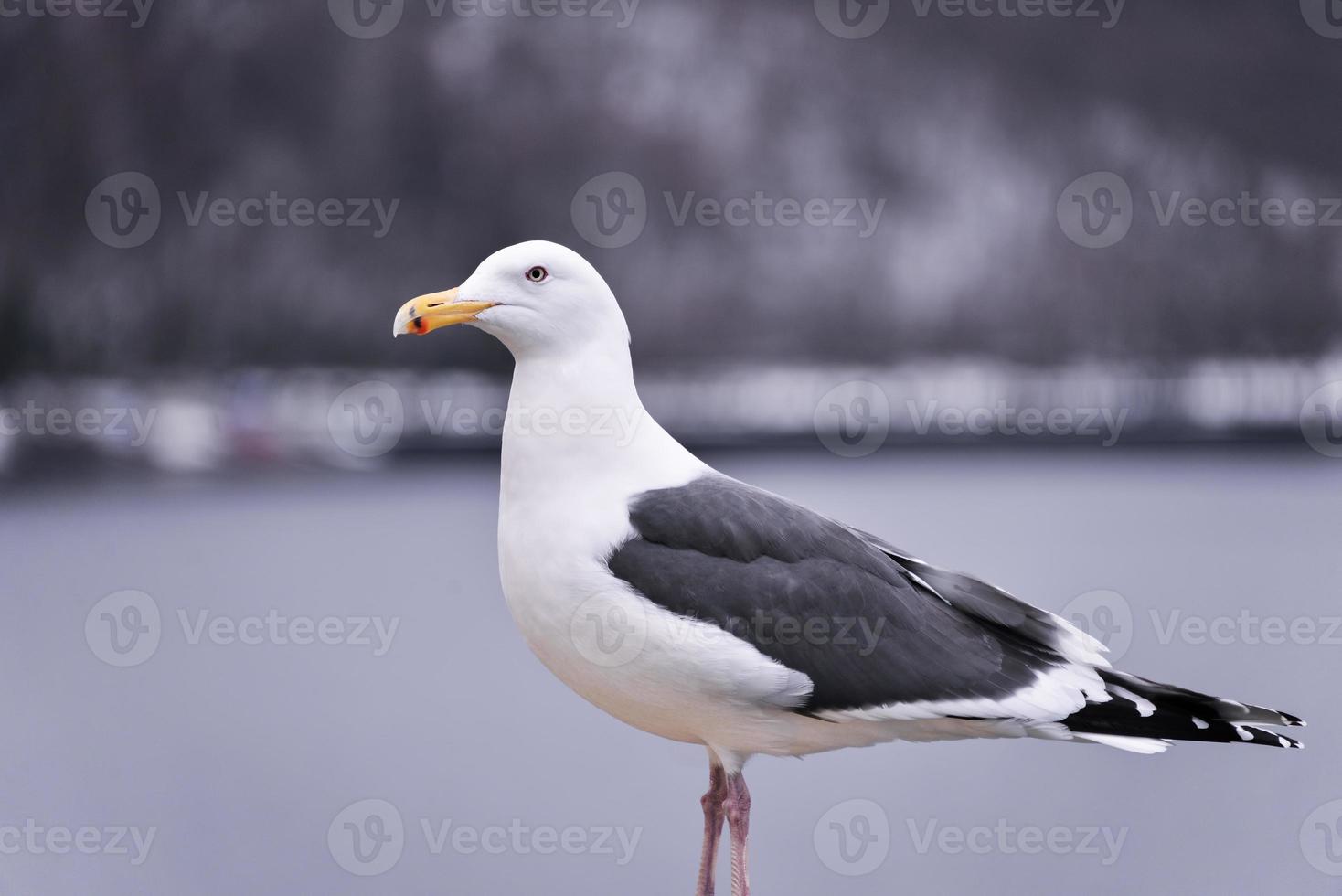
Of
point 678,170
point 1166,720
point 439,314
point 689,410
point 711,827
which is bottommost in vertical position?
point 711,827

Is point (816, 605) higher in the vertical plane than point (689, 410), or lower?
lower

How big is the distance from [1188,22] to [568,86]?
230 cm

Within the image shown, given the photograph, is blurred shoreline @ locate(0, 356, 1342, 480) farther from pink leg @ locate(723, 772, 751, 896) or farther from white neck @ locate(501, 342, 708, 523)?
pink leg @ locate(723, 772, 751, 896)

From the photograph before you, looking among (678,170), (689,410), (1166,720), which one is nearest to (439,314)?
(1166,720)

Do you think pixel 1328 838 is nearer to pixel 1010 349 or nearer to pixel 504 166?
pixel 1010 349

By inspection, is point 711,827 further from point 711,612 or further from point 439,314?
point 439,314

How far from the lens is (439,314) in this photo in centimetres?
160

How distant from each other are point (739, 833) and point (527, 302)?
2.41 feet

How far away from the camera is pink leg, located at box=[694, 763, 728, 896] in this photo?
1695 millimetres

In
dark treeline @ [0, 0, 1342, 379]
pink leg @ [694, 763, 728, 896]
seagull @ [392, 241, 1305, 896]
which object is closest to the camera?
seagull @ [392, 241, 1305, 896]

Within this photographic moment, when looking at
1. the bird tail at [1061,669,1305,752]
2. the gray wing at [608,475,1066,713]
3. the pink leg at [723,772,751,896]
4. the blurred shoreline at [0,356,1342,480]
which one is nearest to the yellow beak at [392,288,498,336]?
the gray wing at [608,475,1066,713]

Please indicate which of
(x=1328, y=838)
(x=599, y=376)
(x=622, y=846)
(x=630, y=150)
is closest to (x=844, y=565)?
(x=599, y=376)

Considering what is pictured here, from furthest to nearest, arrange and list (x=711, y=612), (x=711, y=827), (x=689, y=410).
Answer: (x=689, y=410)
(x=711, y=827)
(x=711, y=612)

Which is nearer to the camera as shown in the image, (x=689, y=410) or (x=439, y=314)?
(x=439, y=314)
